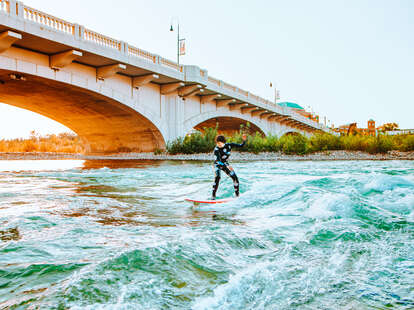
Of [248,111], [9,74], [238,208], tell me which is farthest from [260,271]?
[248,111]

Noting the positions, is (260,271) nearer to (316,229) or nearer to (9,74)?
(316,229)

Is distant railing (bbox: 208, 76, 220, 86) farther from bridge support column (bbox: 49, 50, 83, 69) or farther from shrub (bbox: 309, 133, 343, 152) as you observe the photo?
bridge support column (bbox: 49, 50, 83, 69)

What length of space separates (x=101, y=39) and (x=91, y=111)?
7.37m

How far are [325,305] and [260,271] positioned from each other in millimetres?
683

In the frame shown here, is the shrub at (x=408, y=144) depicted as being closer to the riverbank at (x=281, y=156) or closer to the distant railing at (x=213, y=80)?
the riverbank at (x=281, y=156)

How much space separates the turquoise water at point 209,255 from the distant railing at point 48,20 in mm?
11866

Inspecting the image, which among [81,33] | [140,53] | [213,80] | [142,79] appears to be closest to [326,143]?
[213,80]

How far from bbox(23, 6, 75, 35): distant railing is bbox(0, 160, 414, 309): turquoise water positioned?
11866 mm

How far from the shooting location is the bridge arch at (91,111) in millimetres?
19188

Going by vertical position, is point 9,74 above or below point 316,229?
above

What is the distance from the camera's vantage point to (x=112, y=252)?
3.27 m

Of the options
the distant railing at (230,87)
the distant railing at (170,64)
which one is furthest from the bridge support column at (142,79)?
the distant railing at (230,87)

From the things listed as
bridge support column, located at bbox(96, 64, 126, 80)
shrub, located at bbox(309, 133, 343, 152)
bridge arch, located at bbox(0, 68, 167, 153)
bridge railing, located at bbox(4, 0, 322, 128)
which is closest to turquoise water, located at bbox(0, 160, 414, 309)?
bridge railing, located at bbox(4, 0, 322, 128)

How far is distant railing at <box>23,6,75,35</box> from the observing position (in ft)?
48.5
